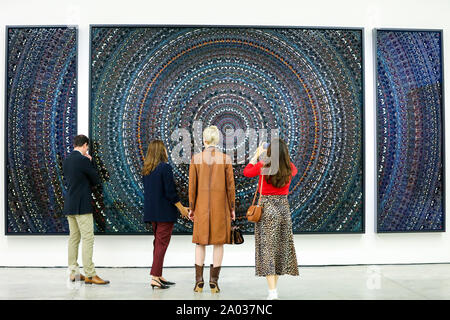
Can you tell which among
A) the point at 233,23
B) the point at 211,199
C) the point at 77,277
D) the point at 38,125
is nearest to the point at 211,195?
the point at 211,199

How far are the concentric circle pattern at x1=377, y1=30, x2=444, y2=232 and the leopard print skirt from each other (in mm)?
1653

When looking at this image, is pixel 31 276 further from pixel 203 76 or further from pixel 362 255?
pixel 362 255

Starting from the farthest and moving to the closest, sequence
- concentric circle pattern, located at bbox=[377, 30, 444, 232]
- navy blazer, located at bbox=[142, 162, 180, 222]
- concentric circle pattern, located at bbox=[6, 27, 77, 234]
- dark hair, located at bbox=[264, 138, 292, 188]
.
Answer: concentric circle pattern, located at bbox=[377, 30, 444, 232] < concentric circle pattern, located at bbox=[6, 27, 77, 234] < navy blazer, located at bbox=[142, 162, 180, 222] < dark hair, located at bbox=[264, 138, 292, 188]

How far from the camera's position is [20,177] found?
4.43m

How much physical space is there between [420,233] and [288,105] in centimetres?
193

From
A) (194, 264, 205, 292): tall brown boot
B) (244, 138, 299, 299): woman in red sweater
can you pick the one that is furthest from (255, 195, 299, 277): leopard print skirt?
(194, 264, 205, 292): tall brown boot

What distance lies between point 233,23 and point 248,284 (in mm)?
2561

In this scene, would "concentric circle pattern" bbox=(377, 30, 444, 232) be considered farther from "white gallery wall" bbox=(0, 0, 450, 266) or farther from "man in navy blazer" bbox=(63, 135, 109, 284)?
"man in navy blazer" bbox=(63, 135, 109, 284)

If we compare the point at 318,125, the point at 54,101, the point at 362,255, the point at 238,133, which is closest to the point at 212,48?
the point at 238,133

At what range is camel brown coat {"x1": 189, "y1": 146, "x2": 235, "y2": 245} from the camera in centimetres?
355

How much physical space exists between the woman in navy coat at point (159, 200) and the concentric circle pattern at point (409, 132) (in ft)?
7.23

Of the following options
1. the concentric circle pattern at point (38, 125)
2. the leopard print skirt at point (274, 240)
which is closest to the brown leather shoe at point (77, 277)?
the concentric circle pattern at point (38, 125)

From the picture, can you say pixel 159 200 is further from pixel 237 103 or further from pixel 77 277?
pixel 237 103

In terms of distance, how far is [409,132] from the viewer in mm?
4586
